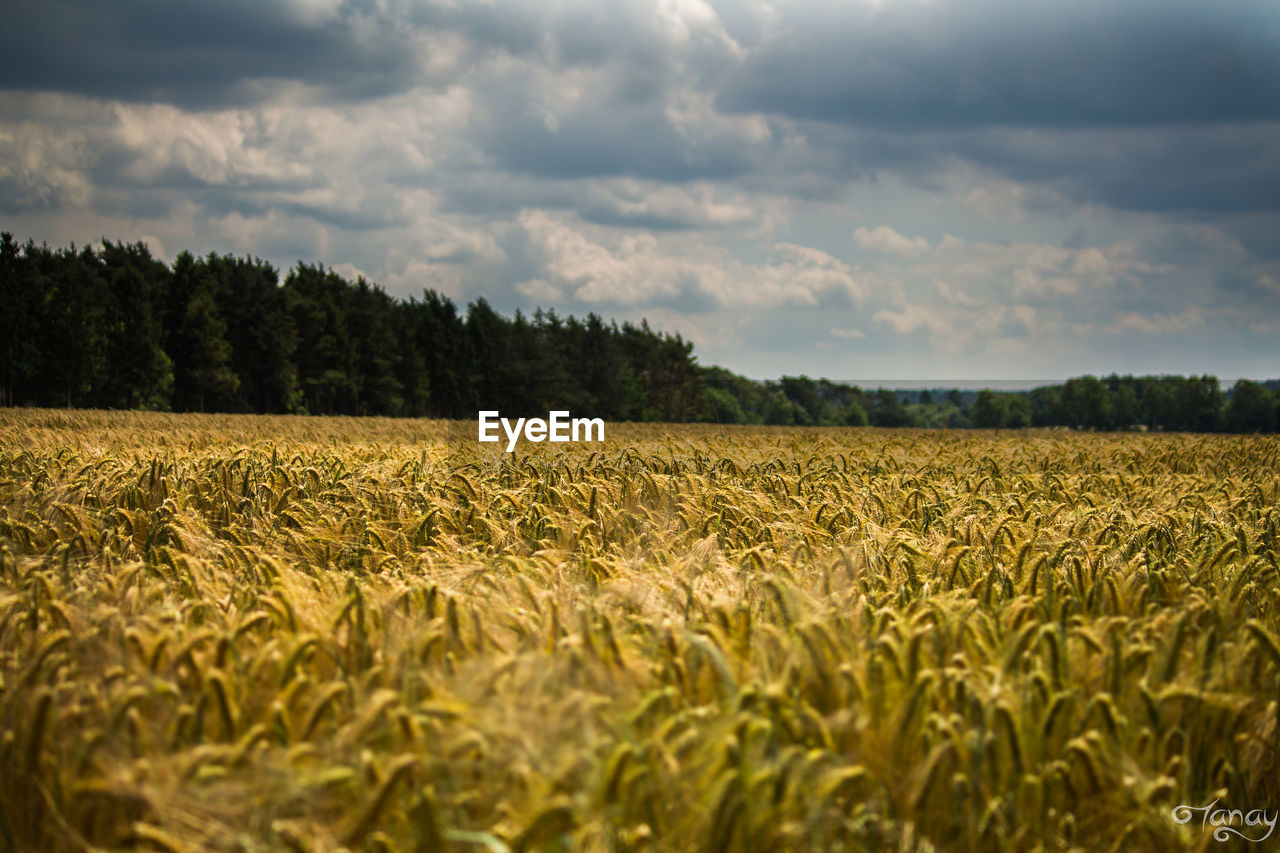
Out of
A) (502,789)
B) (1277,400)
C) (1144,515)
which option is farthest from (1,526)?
(1277,400)

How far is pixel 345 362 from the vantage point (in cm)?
7456

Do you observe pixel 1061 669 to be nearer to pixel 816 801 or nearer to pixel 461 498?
pixel 816 801

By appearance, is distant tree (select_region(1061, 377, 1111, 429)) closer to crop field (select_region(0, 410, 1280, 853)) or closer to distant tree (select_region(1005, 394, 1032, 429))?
distant tree (select_region(1005, 394, 1032, 429))

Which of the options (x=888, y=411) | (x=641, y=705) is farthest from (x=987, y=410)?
(x=641, y=705)

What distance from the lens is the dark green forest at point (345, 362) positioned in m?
52.8

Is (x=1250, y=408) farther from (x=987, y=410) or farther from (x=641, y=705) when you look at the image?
(x=641, y=705)

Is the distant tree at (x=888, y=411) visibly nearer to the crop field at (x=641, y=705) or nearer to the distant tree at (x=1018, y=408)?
the distant tree at (x=1018, y=408)

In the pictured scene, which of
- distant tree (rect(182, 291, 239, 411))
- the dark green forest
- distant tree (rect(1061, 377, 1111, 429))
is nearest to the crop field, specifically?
the dark green forest

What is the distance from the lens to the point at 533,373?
282 feet

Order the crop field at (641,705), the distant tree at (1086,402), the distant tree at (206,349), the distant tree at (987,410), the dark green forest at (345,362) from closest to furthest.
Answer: the crop field at (641,705), the dark green forest at (345,362), the distant tree at (206,349), the distant tree at (987,410), the distant tree at (1086,402)

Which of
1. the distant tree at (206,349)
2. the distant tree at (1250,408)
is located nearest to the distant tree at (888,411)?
the distant tree at (1250,408)

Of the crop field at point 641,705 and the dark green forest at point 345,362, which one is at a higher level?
the dark green forest at point 345,362

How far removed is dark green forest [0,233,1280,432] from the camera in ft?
173

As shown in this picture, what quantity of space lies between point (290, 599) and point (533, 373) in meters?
83.7
